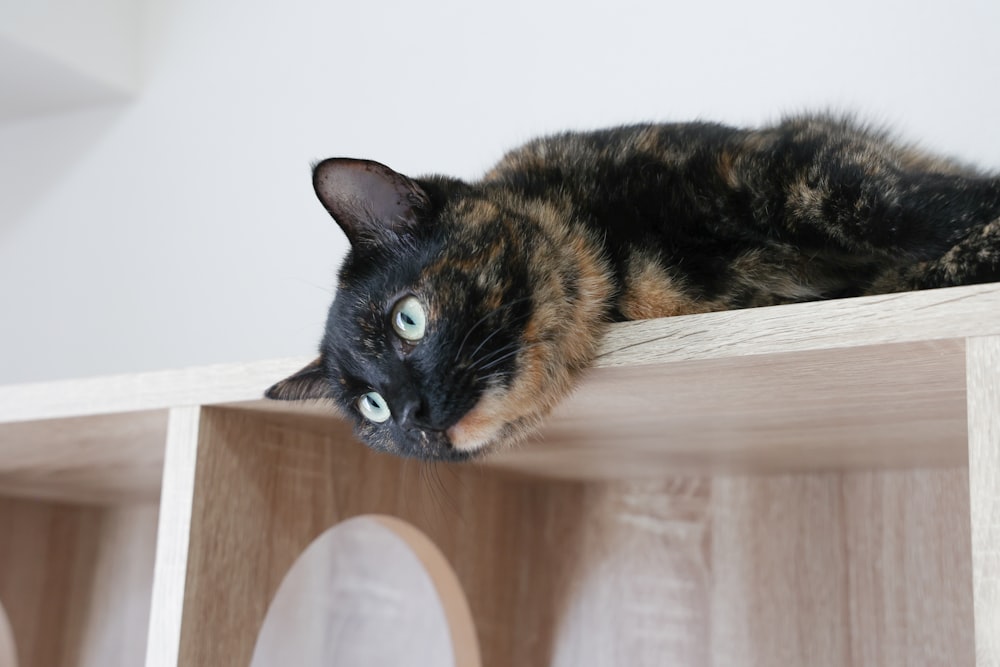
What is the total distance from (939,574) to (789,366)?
52 cm

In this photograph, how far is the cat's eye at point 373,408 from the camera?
30.3 inches

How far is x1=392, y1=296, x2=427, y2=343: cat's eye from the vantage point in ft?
2.35

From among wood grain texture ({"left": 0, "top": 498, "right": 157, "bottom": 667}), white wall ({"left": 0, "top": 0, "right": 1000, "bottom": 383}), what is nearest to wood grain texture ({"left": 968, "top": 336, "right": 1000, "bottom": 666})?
white wall ({"left": 0, "top": 0, "right": 1000, "bottom": 383})

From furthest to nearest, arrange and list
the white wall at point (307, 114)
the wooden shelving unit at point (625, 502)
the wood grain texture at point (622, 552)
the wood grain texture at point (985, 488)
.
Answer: the white wall at point (307, 114)
the wood grain texture at point (622, 552)
the wooden shelving unit at point (625, 502)
the wood grain texture at point (985, 488)

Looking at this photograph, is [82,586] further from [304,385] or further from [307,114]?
[304,385]

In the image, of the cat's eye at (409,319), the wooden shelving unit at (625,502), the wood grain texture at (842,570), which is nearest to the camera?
the wooden shelving unit at (625,502)

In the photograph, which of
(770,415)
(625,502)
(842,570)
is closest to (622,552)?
(625,502)

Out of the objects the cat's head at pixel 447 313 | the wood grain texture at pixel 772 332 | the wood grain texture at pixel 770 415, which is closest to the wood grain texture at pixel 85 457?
the wood grain texture at pixel 772 332

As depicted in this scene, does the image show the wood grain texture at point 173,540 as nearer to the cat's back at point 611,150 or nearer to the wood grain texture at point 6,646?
the cat's back at point 611,150

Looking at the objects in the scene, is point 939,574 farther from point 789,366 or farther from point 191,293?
point 191,293

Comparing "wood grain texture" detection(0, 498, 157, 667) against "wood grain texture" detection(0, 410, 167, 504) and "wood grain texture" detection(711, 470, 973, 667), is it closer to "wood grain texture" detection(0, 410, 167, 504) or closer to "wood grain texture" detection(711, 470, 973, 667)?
"wood grain texture" detection(0, 410, 167, 504)

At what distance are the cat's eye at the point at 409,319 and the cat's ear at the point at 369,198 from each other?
0.07 meters

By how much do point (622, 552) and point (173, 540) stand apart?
0.58 m

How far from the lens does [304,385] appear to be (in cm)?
77
